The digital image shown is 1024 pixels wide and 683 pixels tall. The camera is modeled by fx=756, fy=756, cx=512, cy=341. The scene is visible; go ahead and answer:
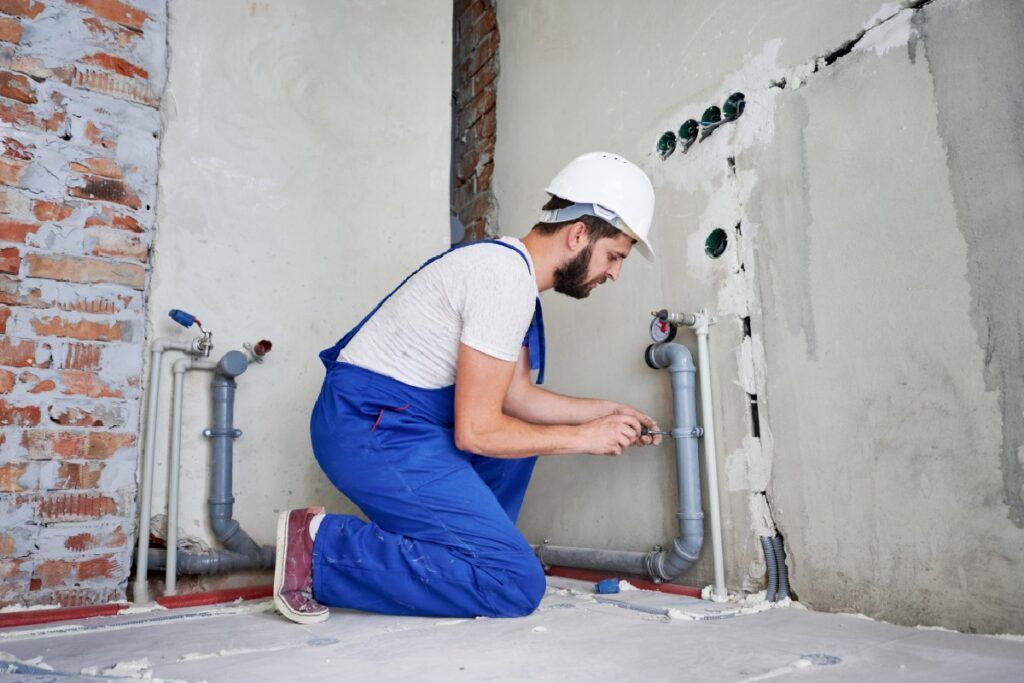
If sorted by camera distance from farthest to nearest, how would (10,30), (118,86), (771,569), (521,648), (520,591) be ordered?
(118,86) < (10,30) < (771,569) < (520,591) < (521,648)

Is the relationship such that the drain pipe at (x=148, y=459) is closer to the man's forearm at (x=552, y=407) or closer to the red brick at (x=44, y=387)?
the red brick at (x=44, y=387)

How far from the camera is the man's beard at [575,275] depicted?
1.75 m

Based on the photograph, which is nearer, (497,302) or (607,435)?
(497,302)

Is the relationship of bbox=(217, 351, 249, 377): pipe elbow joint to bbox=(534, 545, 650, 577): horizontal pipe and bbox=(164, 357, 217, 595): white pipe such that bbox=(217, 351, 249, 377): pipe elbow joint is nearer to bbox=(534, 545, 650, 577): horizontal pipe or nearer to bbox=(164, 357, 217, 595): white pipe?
bbox=(164, 357, 217, 595): white pipe

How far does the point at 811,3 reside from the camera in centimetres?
168

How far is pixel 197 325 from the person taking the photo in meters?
2.04

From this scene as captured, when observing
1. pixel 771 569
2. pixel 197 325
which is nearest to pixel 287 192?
pixel 197 325

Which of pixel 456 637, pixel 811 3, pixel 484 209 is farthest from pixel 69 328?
pixel 811 3

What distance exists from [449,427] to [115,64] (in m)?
1.31

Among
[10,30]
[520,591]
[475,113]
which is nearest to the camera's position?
[520,591]

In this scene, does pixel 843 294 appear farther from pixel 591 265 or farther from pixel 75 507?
pixel 75 507

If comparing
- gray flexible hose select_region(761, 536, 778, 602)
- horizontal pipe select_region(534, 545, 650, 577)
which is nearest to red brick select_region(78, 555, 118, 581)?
horizontal pipe select_region(534, 545, 650, 577)

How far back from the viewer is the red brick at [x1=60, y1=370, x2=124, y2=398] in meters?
1.81

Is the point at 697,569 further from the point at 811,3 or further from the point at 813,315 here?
the point at 811,3
